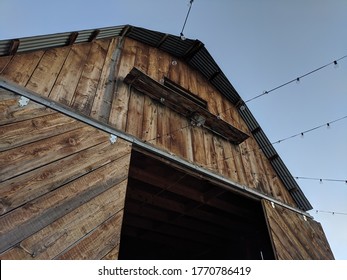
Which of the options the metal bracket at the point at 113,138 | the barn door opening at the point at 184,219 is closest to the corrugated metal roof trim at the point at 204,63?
the barn door opening at the point at 184,219

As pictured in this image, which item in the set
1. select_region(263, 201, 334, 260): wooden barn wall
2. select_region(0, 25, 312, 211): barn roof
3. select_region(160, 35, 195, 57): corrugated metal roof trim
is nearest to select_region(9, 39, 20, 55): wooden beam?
select_region(0, 25, 312, 211): barn roof

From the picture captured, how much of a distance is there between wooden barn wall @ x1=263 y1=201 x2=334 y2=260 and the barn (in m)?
0.03

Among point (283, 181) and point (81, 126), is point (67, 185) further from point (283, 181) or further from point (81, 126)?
point (283, 181)

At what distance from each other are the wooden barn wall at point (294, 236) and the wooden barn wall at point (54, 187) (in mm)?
3031

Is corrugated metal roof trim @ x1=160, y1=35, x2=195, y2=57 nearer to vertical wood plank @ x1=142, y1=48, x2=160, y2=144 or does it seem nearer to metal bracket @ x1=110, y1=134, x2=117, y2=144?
vertical wood plank @ x1=142, y1=48, x2=160, y2=144

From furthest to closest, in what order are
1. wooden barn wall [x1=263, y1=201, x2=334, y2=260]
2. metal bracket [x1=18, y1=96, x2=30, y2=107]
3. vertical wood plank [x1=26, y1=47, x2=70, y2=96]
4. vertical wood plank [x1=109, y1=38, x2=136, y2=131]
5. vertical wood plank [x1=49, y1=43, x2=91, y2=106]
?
1. wooden barn wall [x1=263, y1=201, x2=334, y2=260]
2. vertical wood plank [x1=109, y1=38, x2=136, y2=131]
3. vertical wood plank [x1=49, y1=43, x2=91, y2=106]
4. vertical wood plank [x1=26, y1=47, x2=70, y2=96]
5. metal bracket [x1=18, y1=96, x2=30, y2=107]

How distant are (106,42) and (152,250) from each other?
4863 mm

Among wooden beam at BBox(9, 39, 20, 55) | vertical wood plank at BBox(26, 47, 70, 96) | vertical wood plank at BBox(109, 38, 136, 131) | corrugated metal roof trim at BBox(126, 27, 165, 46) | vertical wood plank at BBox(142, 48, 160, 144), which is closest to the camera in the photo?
wooden beam at BBox(9, 39, 20, 55)

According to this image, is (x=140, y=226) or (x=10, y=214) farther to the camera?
(x=140, y=226)

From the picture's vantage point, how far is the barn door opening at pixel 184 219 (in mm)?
4526

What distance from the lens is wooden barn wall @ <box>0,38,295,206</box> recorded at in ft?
10.6

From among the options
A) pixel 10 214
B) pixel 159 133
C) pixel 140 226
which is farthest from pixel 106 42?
pixel 140 226

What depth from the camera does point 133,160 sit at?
13.5ft
